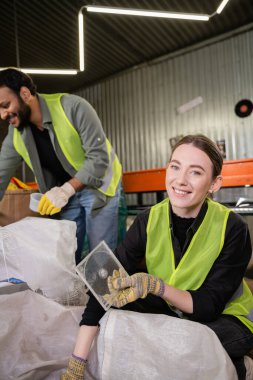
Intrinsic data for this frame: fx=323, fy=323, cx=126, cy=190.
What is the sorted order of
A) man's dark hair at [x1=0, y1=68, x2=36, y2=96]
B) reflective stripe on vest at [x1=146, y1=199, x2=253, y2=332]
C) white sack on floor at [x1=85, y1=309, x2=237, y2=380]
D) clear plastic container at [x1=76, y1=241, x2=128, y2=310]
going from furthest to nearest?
man's dark hair at [x1=0, y1=68, x2=36, y2=96], reflective stripe on vest at [x1=146, y1=199, x2=253, y2=332], clear plastic container at [x1=76, y1=241, x2=128, y2=310], white sack on floor at [x1=85, y1=309, x2=237, y2=380]

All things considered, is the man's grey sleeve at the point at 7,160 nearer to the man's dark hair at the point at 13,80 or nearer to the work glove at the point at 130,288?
the man's dark hair at the point at 13,80

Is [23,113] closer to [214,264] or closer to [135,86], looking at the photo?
[214,264]

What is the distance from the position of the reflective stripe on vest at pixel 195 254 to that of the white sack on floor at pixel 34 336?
13.9 inches

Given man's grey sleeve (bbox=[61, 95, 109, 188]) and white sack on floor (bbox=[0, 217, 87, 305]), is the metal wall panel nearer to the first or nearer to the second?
man's grey sleeve (bbox=[61, 95, 109, 188])

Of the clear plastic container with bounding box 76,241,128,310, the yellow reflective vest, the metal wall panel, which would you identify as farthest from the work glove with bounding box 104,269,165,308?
the metal wall panel

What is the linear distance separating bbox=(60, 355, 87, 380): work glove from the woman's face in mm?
577

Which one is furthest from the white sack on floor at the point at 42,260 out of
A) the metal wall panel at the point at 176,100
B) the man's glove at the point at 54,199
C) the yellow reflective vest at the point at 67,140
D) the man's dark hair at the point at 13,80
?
the metal wall panel at the point at 176,100

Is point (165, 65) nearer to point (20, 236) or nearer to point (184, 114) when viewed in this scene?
point (184, 114)

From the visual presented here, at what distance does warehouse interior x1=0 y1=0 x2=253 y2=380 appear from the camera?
141cm

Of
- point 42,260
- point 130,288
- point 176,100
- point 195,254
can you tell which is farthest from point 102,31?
point 130,288

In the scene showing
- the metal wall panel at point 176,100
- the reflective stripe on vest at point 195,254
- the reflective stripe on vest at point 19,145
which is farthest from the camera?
the metal wall panel at point 176,100

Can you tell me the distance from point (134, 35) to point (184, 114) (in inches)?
58.2

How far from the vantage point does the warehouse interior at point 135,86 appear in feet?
4.63

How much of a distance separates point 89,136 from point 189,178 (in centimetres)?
85
